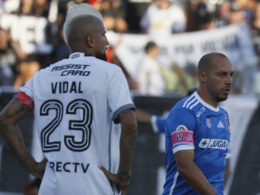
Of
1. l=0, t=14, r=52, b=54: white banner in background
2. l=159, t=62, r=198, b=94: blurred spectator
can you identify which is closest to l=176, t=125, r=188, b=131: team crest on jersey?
l=159, t=62, r=198, b=94: blurred spectator

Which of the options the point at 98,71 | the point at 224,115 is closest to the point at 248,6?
the point at 224,115

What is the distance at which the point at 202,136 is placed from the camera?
5.02 meters

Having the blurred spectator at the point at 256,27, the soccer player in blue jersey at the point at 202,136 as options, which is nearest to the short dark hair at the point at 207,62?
the soccer player in blue jersey at the point at 202,136

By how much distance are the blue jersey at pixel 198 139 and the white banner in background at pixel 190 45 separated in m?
6.89

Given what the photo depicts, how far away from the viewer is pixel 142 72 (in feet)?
38.0

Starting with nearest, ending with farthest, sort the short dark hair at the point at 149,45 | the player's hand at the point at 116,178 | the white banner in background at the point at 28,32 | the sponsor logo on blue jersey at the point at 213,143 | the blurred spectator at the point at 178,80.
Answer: the player's hand at the point at 116,178
the sponsor logo on blue jersey at the point at 213,143
the blurred spectator at the point at 178,80
the short dark hair at the point at 149,45
the white banner in background at the point at 28,32

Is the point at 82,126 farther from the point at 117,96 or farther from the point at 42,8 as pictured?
the point at 42,8

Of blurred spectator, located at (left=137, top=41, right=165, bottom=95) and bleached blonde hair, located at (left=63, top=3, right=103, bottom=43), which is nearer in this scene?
bleached blonde hair, located at (left=63, top=3, right=103, bottom=43)

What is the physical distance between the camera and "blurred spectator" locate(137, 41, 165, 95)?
35.9ft

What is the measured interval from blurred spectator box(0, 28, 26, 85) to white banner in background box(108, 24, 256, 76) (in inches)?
68.6

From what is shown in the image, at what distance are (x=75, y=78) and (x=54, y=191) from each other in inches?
29.5

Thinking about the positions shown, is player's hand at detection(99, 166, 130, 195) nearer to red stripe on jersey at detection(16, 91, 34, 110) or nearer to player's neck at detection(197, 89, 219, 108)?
red stripe on jersey at detection(16, 91, 34, 110)

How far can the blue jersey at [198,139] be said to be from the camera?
4.96 meters

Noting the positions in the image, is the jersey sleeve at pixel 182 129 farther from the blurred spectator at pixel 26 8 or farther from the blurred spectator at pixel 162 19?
the blurred spectator at pixel 162 19
